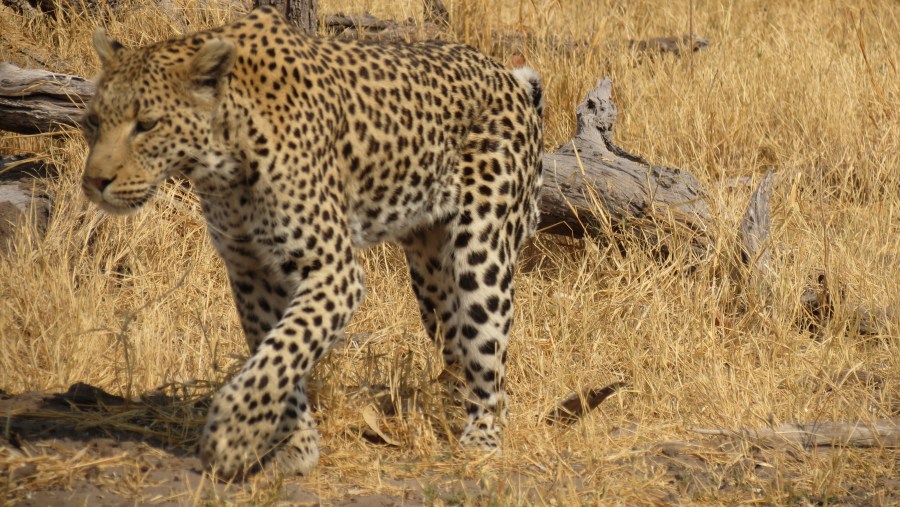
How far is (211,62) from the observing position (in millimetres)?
4773

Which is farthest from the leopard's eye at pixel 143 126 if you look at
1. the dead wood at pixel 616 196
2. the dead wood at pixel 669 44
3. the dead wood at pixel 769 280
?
the dead wood at pixel 669 44

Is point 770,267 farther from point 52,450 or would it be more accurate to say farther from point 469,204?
point 52,450

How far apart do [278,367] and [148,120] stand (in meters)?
1.13

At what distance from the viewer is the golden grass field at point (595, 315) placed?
539 cm

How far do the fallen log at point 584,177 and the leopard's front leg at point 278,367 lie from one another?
3.01 m

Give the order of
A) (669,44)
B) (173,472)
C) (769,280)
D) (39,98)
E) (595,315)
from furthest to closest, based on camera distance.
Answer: (669,44) < (39,98) < (769,280) < (595,315) < (173,472)

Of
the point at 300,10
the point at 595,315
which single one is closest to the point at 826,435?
the point at 595,315

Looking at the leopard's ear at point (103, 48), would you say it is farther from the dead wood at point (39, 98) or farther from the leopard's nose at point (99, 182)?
the dead wood at point (39, 98)

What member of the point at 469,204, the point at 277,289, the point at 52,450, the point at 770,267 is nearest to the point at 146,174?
the point at 277,289

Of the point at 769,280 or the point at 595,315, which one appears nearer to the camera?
the point at 595,315

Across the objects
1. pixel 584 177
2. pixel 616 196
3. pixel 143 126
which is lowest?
pixel 616 196

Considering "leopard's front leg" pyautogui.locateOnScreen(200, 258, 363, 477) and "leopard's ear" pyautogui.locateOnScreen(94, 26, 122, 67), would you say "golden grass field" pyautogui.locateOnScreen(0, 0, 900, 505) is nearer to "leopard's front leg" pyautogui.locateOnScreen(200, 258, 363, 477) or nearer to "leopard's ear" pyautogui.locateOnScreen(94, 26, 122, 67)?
"leopard's front leg" pyautogui.locateOnScreen(200, 258, 363, 477)

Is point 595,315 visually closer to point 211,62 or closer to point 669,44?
point 211,62

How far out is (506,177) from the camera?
19.7ft
